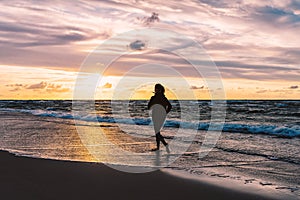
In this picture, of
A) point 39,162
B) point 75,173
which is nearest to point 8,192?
point 75,173

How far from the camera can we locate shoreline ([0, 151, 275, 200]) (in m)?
5.55

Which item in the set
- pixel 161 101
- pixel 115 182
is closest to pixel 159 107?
pixel 161 101

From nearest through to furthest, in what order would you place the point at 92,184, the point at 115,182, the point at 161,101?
the point at 92,184 → the point at 115,182 → the point at 161,101

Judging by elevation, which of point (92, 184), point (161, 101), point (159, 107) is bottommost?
point (92, 184)

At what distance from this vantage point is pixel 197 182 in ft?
22.2

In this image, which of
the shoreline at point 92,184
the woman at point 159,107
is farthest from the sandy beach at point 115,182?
the woman at point 159,107

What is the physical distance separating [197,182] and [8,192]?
334 centimetres

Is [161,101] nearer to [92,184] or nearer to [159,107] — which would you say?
[159,107]

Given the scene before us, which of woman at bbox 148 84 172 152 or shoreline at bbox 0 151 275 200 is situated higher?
woman at bbox 148 84 172 152

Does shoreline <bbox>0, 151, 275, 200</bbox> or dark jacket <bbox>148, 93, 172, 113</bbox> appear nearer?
shoreline <bbox>0, 151, 275, 200</bbox>

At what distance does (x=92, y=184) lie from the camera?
622cm

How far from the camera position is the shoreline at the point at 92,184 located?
555cm

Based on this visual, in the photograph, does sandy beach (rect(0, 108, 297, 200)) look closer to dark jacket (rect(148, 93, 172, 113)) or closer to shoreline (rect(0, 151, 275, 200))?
shoreline (rect(0, 151, 275, 200))

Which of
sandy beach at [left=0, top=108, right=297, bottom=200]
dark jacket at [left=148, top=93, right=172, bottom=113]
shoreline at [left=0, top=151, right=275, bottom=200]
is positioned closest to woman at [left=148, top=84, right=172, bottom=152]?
dark jacket at [left=148, top=93, right=172, bottom=113]
